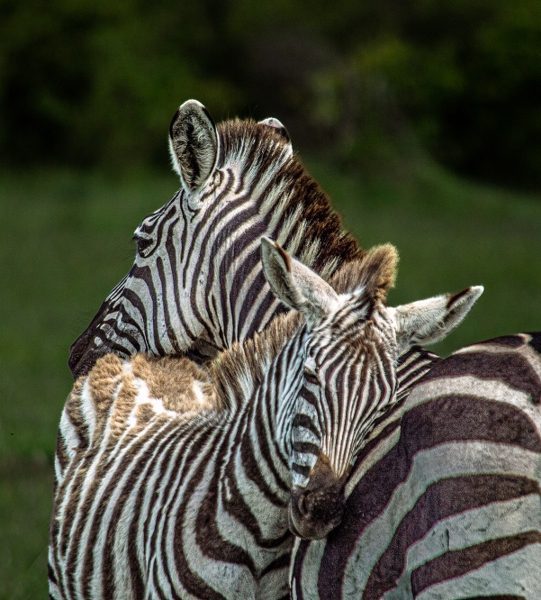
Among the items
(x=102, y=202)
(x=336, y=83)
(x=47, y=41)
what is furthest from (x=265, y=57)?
(x=102, y=202)

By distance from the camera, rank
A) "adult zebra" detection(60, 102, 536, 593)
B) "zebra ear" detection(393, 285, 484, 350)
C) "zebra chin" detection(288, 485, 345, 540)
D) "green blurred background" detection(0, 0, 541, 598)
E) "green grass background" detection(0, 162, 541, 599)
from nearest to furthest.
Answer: "zebra chin" detection(288, 485, 345, 540) → "zebra ear" detection(393, 285, 484, 350) → "adult zebra" detection(60, 102, 536, 593) → "green grass background" detection(0, 162, 541, 599) → "green blurred background" detection(0, 0, 541, 598)

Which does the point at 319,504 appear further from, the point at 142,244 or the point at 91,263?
the point at 91,263

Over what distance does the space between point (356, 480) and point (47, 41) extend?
1200 inches

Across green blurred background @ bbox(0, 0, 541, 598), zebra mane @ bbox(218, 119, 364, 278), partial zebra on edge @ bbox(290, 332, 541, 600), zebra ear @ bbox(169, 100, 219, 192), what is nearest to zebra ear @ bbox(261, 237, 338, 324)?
partial zebra on edge @ bbox(290, 332, 541, 600)

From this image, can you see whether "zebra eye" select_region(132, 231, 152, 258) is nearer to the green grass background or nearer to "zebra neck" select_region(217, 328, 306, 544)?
"zebra neck" select_region(217, 328, 306, 544)

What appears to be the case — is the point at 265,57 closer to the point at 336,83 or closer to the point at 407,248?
the point at 336,83

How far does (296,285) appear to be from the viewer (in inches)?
145

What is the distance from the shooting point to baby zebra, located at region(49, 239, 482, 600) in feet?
11.7

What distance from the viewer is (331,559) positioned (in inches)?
141

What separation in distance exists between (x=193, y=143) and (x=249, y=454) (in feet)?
5.11

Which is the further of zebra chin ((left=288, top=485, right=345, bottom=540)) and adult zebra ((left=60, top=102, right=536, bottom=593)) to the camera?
adult zebra ((left=60, top=102, right=536, bottom=593))

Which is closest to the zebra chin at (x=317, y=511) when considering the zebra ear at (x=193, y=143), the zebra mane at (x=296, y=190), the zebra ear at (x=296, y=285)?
the zebra ear at (x=296, y=285)

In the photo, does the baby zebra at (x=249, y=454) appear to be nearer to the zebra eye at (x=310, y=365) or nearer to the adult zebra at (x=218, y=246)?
the zebra eye at (x=310, y=365)

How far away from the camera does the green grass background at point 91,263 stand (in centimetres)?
911
